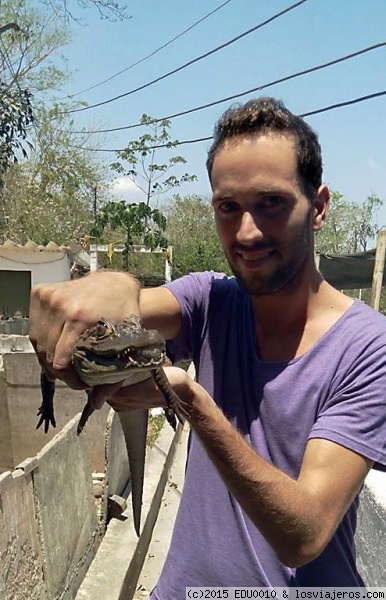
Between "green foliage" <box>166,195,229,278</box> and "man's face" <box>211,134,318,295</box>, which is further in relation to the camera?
"green foliage" <box>166,195,229,278</box>

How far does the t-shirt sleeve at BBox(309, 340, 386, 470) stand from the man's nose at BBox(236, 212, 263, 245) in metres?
0.41

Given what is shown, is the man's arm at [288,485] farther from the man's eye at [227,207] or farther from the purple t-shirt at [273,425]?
the man's eye at [227,207]

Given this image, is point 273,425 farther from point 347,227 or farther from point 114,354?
point 347,227

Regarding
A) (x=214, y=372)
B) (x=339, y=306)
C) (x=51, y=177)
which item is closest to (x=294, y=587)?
(x=214, y=372)

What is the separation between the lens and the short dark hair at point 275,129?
1.87m

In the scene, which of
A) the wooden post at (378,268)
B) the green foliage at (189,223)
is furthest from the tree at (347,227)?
the wooden post at (378,268)

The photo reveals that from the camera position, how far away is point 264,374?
1.81 metres

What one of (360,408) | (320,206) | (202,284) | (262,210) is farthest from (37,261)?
(360,408)

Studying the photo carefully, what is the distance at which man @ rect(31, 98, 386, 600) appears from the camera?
1.55 metres

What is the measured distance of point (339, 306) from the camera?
6.05 ft

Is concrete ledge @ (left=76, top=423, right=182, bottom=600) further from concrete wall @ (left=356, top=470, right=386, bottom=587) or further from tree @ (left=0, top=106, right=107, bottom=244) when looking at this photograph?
tree @ (left=0, top=106, right=107, bottom=244)

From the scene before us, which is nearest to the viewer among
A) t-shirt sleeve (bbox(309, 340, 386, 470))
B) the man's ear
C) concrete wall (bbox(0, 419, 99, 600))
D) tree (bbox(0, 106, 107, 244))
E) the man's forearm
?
the man's forearm

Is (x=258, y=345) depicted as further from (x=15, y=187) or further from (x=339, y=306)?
(x=15, y=187)

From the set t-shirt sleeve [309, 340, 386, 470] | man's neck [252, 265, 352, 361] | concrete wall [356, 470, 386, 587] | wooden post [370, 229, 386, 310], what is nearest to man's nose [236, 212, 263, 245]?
man's neck [252, 265, 352, 361]
